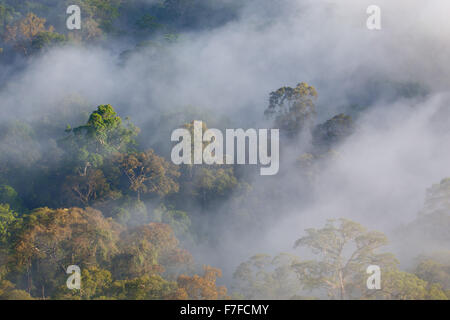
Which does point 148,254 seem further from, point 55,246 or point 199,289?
point 55,246

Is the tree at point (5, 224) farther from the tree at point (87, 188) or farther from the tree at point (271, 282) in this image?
the tree at point (271, 282)

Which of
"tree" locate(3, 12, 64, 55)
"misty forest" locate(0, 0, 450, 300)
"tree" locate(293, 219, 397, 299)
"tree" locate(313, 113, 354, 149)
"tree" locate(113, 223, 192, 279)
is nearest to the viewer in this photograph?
"tree" locate(293, 219, 397, 299)

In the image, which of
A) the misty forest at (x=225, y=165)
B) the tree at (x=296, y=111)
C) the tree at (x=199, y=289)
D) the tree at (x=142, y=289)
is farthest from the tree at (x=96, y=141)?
the tree at (x=199, y=289)

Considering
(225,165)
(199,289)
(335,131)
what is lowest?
(199,289)

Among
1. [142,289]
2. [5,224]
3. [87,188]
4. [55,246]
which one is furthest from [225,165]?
[142,289]

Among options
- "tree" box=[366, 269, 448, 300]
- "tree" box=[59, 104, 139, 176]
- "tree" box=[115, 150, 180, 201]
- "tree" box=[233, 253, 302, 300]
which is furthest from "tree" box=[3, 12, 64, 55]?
"tree" box=[366, 269, 448, 300]

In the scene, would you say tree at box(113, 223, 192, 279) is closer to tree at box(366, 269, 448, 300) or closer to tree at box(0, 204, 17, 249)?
tree at box(0, 204, 17, 249)

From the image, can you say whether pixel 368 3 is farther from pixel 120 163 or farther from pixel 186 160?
pixel 120 163
